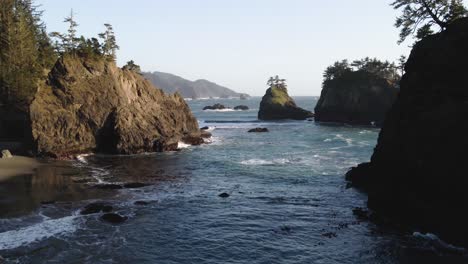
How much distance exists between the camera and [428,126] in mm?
30859

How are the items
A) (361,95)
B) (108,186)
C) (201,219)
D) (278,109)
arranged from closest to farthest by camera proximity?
(201,219), (108,186), (361,95), (278,109)

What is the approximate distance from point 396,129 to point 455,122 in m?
8.77

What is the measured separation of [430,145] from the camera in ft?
→ 97.8

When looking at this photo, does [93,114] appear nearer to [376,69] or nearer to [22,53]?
[22,53]

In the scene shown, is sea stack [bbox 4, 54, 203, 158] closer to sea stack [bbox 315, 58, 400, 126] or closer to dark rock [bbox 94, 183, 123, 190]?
dark rock [bbox 94, 183, 123, 190]

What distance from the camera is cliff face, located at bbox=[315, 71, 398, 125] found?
397 feet

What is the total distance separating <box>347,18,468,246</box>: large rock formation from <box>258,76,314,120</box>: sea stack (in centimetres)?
11118

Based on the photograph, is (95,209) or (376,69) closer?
(95,209)

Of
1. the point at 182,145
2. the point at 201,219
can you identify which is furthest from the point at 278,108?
the point at 201,219

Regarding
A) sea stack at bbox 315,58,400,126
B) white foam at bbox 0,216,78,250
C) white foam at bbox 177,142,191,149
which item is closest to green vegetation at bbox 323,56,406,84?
sea stack at bbox 315,58,400,126

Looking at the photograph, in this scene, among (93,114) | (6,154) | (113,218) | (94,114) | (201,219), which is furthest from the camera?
(94,114)

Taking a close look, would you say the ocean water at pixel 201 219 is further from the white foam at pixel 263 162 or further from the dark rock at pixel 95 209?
the white foam at pixel 263 162

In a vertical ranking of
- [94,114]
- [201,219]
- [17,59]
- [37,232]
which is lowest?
[201,219]

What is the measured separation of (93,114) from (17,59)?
1968cm
